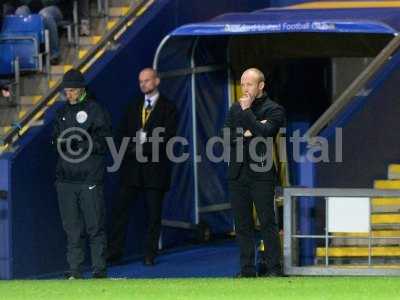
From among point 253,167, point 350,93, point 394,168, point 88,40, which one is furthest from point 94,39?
point 253,167

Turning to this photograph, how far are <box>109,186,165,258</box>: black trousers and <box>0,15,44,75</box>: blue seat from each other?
7.67ft

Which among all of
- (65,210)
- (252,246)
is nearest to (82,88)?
(65,210)

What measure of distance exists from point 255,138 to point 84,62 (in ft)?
10.5

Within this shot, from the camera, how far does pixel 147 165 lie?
17.3 m

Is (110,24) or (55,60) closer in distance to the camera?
(55,60)

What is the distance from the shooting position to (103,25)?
19.7 m

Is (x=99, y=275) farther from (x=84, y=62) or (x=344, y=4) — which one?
(x=344, y=4)

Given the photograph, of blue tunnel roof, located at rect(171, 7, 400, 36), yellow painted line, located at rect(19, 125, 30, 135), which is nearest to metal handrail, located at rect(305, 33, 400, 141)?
blue tunnel roof, located at rect(171, 7, 400, 36)

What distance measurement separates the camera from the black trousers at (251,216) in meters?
15.1

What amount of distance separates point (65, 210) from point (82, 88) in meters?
1.19

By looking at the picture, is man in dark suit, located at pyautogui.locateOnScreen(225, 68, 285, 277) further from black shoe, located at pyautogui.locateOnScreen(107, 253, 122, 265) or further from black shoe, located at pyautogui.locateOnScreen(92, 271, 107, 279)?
black shoe, located at pyautogui.locateOnScreen(107, 253, 122, 265)

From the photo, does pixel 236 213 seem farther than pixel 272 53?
No

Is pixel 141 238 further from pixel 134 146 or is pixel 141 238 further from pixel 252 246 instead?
pixel 252 246

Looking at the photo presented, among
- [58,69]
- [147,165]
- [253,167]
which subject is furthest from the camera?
[58,69]
